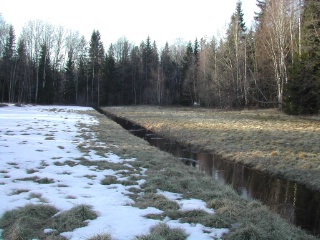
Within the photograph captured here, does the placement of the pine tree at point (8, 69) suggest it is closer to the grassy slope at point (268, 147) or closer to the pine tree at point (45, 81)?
the pine tree at point (45, 81)

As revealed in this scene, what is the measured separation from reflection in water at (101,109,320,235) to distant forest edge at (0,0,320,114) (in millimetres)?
14324

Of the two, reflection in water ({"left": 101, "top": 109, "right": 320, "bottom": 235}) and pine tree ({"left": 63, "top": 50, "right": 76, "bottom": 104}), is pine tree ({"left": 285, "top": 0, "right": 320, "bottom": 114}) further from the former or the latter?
pine tree ({"left": 63, "top": 50, "right": 76, "bottom": 104})

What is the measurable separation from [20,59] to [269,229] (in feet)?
190

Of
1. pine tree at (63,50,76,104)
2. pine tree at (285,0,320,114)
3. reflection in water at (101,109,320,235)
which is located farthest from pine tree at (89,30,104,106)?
reflection in water at (101,109,320,235)

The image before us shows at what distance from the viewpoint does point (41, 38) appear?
6438cm

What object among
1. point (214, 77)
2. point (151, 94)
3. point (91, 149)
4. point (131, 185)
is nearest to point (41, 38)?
point (151, 94)

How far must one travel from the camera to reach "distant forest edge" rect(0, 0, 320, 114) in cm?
2614

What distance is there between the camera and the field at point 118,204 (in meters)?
4.73

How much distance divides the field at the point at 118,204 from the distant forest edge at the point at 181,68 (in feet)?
60.2

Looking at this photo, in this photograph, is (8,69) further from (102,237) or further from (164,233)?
(164,233)

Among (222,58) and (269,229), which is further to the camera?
(222,58)

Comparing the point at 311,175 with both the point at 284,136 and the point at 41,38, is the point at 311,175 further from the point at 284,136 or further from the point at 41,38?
the point at 41,38

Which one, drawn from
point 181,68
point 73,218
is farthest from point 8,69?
point 73,218

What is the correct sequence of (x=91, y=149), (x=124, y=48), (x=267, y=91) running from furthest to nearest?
1. (x=124, y=48)
2. (x=267, y=91)
3. (x=91, y=149)
